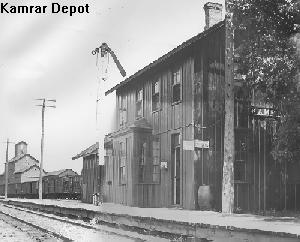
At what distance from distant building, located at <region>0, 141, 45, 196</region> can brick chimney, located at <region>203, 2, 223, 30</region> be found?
6439 centimetres

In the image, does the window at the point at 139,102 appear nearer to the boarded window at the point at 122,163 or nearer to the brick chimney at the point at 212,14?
the boarded window at the point at 122,163

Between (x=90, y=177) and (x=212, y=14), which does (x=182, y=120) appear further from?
(x=90, y=177)

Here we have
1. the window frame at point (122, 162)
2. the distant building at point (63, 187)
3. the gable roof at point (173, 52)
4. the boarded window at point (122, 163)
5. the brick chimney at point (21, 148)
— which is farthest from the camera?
the brick chimney at point (21, 148)

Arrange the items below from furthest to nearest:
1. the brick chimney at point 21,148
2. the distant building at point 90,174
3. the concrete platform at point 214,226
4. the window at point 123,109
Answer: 1. the brick chimney at point 21,148
2. the distant building at point 90,174
3. the window at point 123,109
4. the concrete platform at point 214,226

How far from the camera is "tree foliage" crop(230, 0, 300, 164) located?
1162 cm

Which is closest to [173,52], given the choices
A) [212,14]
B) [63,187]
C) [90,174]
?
[212,14]

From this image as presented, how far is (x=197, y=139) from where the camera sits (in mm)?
15227

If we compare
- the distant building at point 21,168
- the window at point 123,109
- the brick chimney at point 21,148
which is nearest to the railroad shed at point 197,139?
the window at point 123,109

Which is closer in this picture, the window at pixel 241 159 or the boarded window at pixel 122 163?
the window at pixel 241 159

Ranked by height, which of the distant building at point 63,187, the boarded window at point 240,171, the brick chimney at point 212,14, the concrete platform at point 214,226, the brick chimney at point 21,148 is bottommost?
the distant building at point 63,187

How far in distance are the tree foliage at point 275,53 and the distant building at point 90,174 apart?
12530 millimetres

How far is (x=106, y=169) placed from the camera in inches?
851

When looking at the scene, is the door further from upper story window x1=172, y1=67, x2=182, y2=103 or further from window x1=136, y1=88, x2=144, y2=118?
window x1=136, y1=88, x2=144, y2=118

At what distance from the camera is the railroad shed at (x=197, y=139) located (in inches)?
603
